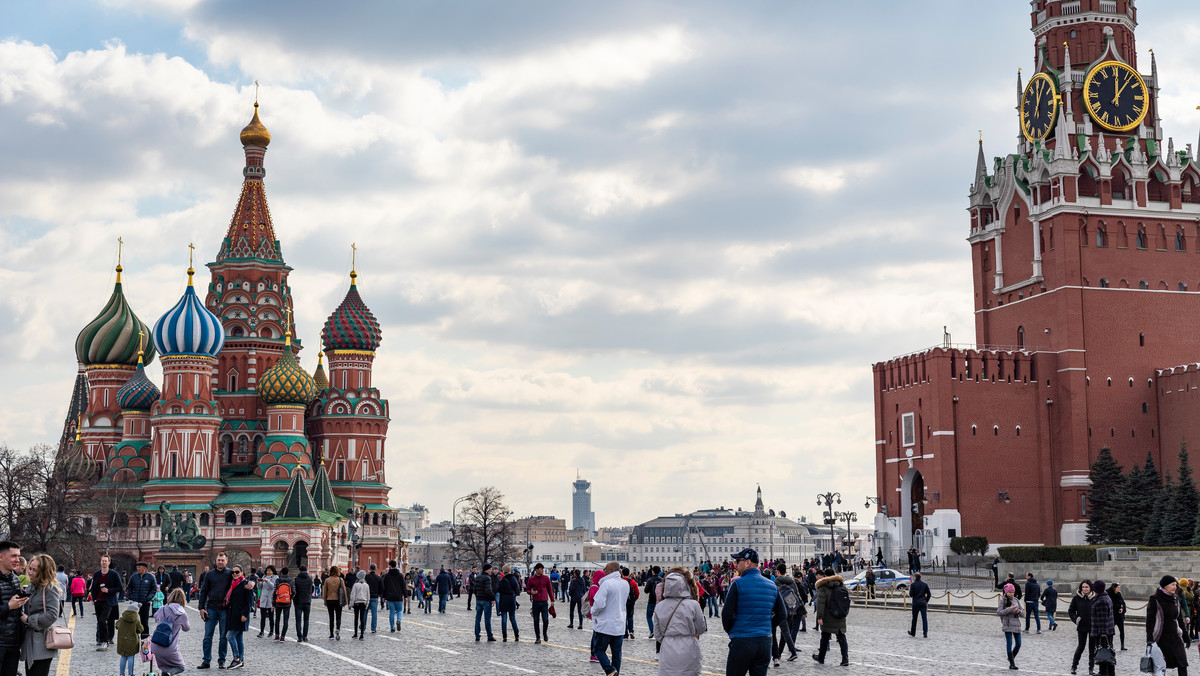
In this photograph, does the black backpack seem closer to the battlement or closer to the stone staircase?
the stone staircase

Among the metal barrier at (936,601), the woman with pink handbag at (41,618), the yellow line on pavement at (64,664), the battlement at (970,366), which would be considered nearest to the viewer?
the woman with pink handbag at (41,618)

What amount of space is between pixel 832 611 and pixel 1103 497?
47964mm

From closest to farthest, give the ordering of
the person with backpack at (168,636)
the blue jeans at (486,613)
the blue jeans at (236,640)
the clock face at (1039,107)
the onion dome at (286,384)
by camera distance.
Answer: the person with backpack at (168,636)
the blue jeans at (236,640)
the blue jeans at (486,613)
the clock face at (1039,107)
the onion dome at (286,384)

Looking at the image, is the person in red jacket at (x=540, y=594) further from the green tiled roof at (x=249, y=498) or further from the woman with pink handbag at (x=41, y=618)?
the green tiled roof at (x=249, y=498)

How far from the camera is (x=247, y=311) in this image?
7931 centimetres

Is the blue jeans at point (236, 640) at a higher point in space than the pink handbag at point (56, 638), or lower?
lower

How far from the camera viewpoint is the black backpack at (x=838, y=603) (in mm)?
18859

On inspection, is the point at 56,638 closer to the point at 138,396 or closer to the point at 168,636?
the point at 168,636

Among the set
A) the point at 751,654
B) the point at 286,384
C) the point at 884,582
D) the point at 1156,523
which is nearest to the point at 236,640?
the point at 751,654

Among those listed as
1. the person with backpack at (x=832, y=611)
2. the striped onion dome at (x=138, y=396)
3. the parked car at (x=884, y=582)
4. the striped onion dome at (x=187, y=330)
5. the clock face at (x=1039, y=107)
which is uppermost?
the clock face at (x=1039, y=107)

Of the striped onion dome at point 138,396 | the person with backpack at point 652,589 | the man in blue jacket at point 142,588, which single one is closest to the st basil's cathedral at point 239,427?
the striped onion dome at point 138,396

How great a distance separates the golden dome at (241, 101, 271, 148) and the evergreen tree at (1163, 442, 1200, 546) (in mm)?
55309

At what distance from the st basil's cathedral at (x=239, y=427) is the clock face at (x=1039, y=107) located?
3957 cm

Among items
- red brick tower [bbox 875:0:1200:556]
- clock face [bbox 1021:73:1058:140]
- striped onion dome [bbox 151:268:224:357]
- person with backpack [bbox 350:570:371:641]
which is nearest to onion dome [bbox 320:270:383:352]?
striped onion dome [bbox 151:268:224:357]
